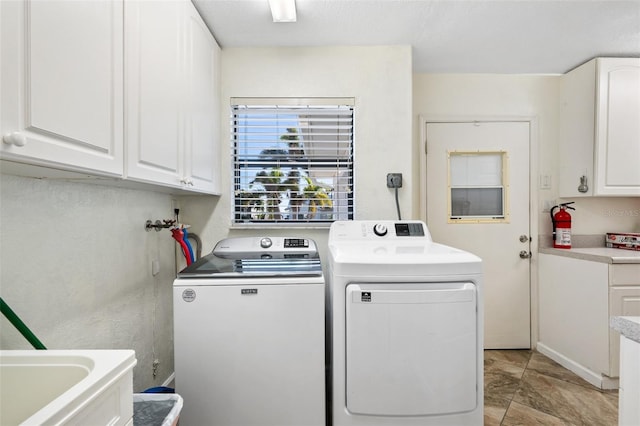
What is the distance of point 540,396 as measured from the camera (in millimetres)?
2117

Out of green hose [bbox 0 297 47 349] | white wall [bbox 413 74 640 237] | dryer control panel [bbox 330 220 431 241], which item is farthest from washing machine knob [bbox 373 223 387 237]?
green hose [bbox 0 297 47 349]

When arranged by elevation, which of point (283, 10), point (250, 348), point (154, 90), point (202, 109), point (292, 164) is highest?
point (283, 10)

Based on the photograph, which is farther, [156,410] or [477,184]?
[477,184]

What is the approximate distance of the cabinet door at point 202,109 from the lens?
171 centimetres

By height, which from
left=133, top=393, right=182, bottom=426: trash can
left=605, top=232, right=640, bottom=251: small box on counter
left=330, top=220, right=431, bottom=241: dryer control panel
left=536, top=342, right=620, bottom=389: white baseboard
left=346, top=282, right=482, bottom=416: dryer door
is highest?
left=330, top=220, right=431, bottom=241: dryer control panel

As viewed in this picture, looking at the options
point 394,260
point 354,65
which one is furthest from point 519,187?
point 394,260

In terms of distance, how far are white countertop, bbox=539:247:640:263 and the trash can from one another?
2.72m

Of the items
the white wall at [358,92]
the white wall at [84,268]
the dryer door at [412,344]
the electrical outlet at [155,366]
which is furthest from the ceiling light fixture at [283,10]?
the electrical outlet at [155,366]

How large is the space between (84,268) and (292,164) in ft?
4.51

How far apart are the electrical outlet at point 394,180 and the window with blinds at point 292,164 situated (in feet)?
0.89

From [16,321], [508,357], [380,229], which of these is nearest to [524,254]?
[508,357]

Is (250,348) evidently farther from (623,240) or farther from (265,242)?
(623,240)

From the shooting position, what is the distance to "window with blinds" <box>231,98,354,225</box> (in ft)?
7.50

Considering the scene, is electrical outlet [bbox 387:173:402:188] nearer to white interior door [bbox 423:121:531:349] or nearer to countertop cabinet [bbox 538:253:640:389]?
white interior door [bbox 423:121:531:349]
